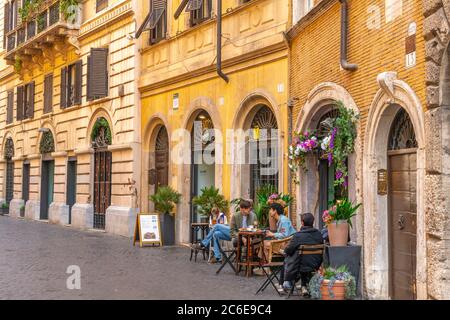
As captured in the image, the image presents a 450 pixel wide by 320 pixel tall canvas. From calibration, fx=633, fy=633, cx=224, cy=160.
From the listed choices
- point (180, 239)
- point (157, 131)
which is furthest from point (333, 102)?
point (157, 131)

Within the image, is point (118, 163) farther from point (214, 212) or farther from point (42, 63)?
point (42, 63)

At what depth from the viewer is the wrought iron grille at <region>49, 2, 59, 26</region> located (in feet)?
81.0

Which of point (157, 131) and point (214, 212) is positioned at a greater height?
point (157, 131)

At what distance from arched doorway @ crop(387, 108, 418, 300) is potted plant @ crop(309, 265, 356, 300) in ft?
2.16

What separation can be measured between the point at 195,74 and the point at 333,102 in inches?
269

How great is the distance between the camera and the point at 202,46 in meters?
16.7

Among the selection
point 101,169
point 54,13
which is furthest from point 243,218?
point 54,13

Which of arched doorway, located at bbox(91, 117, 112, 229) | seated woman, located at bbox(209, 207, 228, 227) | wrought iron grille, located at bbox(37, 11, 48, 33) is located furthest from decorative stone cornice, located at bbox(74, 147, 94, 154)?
seated woman, located at bbox(209, 207, 228, 227)

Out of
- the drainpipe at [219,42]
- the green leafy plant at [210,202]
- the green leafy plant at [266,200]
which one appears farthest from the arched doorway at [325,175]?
the drainpipe at [219,42]

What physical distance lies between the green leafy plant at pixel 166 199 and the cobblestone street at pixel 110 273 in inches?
48.0

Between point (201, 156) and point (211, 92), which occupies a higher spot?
point (211, 92)

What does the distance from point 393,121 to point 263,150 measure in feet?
19.0

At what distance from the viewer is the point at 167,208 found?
17.1m

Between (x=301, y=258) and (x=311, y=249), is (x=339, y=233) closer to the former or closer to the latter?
(x=311, y=249)
